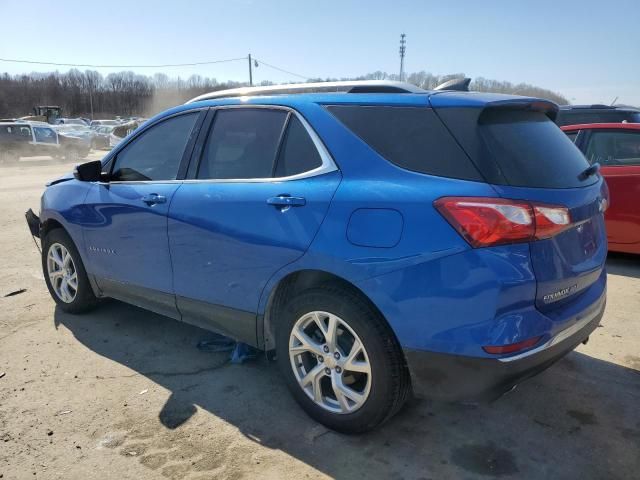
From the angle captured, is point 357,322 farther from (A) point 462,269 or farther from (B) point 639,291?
(B) point 639,291

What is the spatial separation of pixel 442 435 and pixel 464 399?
503 mm

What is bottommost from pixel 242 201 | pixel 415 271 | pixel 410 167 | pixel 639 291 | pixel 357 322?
pixel 639 291

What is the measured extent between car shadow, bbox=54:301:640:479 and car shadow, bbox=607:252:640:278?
8.26 feet

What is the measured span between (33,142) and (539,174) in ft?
89.8

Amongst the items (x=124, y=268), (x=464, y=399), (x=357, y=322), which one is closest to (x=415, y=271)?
(x=357, y=322)

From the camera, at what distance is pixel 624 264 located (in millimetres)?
6141

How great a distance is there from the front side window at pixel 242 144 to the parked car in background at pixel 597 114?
266 inches

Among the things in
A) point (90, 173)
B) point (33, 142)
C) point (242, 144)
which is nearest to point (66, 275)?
point (90, 173)

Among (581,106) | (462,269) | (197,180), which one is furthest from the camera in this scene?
(581,106)

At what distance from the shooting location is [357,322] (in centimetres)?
255

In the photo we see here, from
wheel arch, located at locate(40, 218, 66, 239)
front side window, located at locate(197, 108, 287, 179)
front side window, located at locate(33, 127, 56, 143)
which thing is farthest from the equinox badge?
front side window, located at locate(33, 127, 56, 143)

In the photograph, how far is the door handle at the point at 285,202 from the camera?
275cm

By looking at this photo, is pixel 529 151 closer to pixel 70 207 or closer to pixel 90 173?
pixel 90 173

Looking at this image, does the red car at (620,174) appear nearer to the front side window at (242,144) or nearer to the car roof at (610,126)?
Result: the car roof at (610,126)
